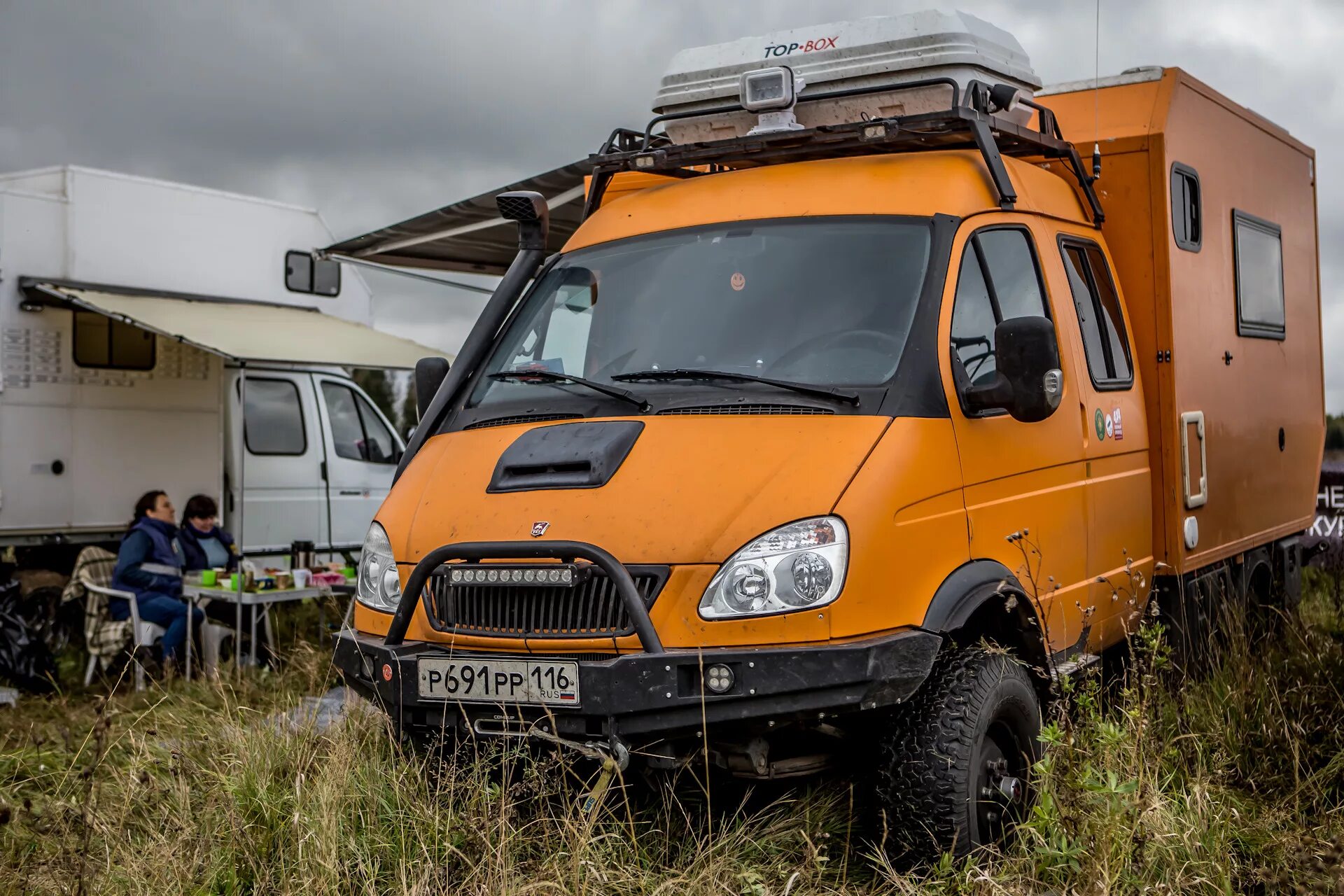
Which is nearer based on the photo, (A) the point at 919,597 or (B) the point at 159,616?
(A) the point at 919,597

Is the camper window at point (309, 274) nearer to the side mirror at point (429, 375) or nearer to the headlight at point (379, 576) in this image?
the side mirror at point (429, 375)

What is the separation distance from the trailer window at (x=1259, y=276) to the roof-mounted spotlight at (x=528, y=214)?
3.84 m

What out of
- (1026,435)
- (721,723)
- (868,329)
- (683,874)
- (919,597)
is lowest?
(683,874)

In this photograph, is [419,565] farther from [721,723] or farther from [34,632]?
[34,632]

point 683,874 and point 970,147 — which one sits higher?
point 970,147

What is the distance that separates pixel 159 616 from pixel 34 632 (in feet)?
2.55

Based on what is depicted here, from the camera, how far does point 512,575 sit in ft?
13.6

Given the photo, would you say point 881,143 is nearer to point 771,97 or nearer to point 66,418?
point 771,97

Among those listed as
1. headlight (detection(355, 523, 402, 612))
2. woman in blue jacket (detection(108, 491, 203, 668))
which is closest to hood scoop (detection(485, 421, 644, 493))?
headlight (detection(355, 523, 402, 612))

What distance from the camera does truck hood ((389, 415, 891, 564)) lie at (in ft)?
13.0

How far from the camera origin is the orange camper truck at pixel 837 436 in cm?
396

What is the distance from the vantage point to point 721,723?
393 centimetres

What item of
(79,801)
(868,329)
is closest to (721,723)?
(868,329)

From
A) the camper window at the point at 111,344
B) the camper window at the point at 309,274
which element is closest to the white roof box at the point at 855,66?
the camper window at the point at 111,344
